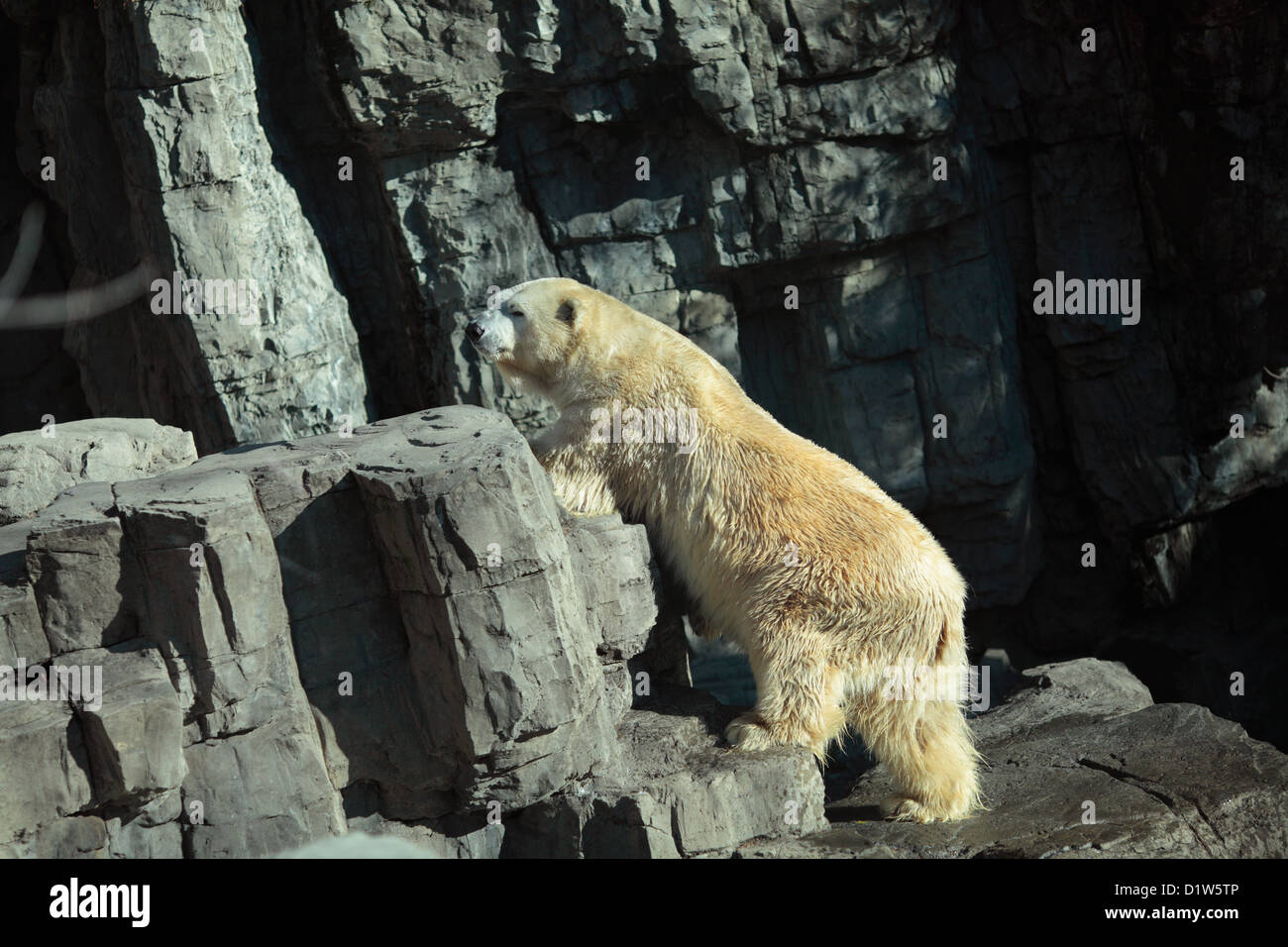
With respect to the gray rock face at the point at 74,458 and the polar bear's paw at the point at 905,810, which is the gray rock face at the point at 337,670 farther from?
the gray rock face at the point at 74,458

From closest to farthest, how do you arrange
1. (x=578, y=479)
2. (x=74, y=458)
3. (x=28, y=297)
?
1. (x=578, y=479)
2. (x=74, y=458)
3. (x=28, y=297)

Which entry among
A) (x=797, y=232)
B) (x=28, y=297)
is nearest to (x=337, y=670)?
(x=797, y=232)

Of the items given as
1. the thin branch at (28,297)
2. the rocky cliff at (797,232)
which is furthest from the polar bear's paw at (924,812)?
the thin branch at (28,297)

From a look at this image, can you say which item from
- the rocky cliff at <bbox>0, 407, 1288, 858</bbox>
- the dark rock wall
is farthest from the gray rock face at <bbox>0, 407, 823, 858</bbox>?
the dark rock wall

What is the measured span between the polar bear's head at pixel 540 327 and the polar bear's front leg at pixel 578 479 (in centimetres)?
51

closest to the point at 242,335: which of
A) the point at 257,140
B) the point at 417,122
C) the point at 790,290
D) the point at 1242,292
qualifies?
the point at 257,140

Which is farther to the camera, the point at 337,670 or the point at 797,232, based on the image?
the point at 797,232

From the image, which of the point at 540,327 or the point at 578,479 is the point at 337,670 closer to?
the point at 578,479

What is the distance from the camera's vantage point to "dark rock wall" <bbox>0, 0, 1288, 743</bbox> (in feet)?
34.1

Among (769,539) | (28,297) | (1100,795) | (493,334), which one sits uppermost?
(28,297)

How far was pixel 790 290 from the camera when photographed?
12.0 meters

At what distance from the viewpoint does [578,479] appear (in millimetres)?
6906

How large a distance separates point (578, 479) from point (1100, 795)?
3.23 metres

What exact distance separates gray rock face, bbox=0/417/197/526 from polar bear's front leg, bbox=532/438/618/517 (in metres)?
2.28
